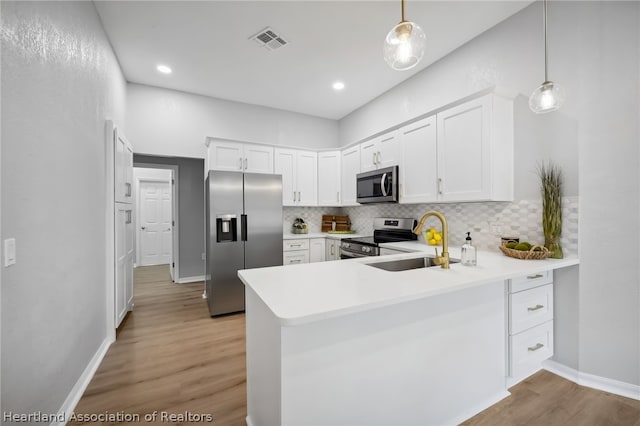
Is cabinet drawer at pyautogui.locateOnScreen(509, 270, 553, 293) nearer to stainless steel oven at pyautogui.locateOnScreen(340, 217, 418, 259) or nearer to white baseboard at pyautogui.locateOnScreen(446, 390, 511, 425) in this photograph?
white baseboard at pyautogui.locateOnScreen(446, 390, 511, 425)

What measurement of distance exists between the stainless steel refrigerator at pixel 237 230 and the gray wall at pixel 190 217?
6.15ft

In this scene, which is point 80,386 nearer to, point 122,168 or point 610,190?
point 122,168

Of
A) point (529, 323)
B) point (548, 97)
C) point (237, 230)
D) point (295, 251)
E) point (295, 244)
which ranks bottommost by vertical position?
point (529, 323)

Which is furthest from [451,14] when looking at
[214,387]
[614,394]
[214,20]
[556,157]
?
[214,387]

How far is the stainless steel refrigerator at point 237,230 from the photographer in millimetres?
3254

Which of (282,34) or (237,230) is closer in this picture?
(282,34)

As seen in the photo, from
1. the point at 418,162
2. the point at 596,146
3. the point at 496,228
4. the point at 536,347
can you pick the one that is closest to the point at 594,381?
the point at 536,347

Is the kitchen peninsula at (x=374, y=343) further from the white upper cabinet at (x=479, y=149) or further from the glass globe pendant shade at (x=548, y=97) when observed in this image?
the glass globe pendant shade at (x=548, y=97)

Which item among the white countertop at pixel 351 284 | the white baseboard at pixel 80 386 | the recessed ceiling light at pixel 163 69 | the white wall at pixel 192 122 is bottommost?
the white baseboard at pixel 80 386

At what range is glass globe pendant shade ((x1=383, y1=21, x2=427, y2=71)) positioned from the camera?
4.23 ft

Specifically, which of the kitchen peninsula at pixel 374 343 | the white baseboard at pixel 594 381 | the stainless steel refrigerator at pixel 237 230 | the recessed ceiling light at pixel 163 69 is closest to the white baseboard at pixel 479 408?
the kitchen peninsula at pixel 374 343

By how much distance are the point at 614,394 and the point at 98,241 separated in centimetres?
415

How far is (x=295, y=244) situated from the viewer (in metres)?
3.91

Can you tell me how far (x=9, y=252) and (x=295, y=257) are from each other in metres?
2.97
